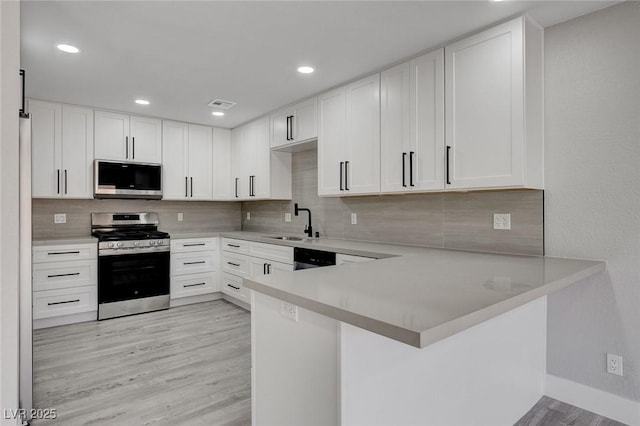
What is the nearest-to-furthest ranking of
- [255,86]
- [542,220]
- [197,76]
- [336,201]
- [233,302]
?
[542,220]
[197,76]
[255,86]
[336,201]
[233,302]

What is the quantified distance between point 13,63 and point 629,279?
124 inches

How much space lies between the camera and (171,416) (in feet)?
6.79

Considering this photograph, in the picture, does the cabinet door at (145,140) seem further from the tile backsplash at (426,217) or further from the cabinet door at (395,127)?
the cabinet door at (395,127)

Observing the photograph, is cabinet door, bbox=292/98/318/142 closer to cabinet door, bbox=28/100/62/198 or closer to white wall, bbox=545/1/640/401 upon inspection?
white wall, bbox=545/1/640/401

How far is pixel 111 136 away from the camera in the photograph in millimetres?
4164

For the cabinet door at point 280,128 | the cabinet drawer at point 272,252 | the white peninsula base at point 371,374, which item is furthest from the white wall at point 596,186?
the cabinet door at point 280,128

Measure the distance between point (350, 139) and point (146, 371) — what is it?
8.06 ft

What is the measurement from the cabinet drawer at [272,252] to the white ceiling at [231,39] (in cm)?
156

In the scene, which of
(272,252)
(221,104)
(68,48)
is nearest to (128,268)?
(272,252)

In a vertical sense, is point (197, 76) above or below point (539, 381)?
above

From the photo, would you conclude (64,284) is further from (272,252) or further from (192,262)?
(272,252)

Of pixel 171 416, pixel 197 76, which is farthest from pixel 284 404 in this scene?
pixel 197 76

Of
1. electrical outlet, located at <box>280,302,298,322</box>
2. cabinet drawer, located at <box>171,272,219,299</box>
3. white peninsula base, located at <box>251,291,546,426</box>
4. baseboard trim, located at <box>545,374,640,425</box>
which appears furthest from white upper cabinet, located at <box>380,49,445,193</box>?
cabinet drawer, located at <box>171,272,219,299</box>

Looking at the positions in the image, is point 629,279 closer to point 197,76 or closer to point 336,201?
point 336,201
